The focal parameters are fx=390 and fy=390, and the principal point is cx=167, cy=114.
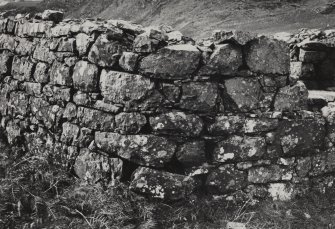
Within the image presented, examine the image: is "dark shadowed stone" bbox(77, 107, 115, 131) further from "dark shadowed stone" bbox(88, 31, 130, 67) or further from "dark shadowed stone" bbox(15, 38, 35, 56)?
"dark shadowed stone" bbox(15, 38, 35, 56)

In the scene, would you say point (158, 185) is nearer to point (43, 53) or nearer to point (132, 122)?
point (132, 122)

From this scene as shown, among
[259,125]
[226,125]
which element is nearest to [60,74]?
[226,125]

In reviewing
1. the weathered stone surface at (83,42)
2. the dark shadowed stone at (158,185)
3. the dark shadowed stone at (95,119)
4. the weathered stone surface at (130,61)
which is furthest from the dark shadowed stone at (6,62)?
the dark shadowed stone at (158,185)

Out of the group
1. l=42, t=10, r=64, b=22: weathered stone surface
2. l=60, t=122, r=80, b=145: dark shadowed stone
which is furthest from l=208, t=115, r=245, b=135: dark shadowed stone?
l=42, t=10, r=64, b=22: weathered stone surface

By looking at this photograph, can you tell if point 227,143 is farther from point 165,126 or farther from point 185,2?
point 185,2

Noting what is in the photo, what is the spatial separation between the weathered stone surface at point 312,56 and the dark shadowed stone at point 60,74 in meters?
6.05

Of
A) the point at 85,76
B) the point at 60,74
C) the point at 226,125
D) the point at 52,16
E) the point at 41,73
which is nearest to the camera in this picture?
the point at 226,125

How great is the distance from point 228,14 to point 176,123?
Answer: 26391 mm

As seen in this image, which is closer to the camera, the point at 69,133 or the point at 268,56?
the point at 268,56

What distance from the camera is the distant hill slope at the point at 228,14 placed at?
27094mm

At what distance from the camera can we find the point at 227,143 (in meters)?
5.95

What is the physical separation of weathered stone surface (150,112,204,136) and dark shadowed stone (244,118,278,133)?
2.66 ft

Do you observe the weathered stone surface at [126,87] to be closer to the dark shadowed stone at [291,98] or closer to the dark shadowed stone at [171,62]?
the dark shadowed stone at [171,62]

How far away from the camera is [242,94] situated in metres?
5.95
